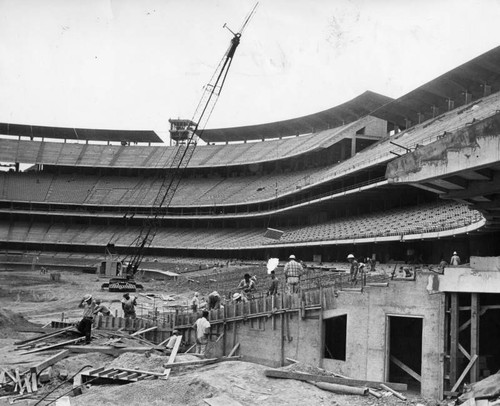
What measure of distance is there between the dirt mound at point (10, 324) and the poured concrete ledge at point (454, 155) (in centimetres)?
1810

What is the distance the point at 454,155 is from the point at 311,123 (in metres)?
55.7

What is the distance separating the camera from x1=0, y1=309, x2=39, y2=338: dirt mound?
86.1 feet

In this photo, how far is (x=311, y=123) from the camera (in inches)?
2719

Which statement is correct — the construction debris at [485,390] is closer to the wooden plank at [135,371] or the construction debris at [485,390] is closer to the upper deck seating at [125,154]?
the wooden plank at [135,371]

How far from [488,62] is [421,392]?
30.6 m

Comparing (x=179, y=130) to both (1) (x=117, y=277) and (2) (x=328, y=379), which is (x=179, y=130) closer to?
(1) (x=117, y=277)

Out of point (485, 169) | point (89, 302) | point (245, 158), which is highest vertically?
point (245, 158)

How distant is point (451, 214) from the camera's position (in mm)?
30906

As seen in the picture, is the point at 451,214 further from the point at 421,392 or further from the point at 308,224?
the point at 308,224

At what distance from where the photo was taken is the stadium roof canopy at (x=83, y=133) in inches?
3164

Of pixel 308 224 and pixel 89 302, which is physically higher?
pixel 308 224

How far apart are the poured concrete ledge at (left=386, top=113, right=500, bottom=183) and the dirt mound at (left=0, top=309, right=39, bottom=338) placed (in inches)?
713

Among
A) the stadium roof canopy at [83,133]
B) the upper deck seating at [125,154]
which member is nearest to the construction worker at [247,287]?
the upper deck seating at [125,154]

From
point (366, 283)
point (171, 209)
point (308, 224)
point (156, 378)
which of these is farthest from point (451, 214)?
point (171, 209)
